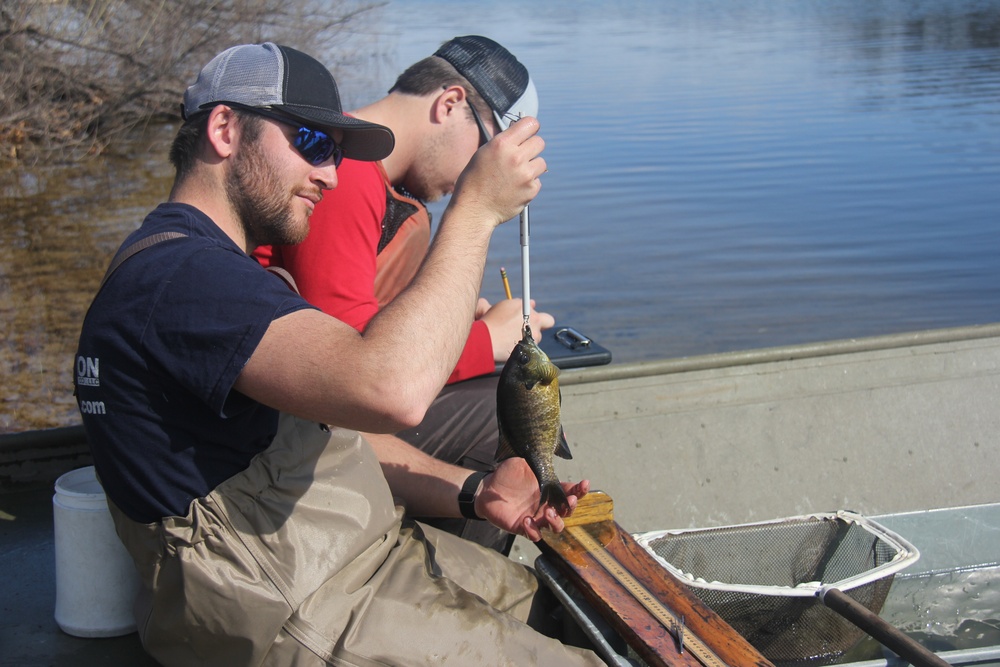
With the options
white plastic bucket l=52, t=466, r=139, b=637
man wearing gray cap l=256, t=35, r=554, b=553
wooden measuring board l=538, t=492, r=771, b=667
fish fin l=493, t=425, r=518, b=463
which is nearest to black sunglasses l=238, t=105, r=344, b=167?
man wearing gray cap l=256, t=35, r=554, b=553

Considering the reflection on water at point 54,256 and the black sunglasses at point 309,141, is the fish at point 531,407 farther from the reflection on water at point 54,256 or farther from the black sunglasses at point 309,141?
the reflection on water at point 54,256

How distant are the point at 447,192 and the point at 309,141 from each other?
1104 mm

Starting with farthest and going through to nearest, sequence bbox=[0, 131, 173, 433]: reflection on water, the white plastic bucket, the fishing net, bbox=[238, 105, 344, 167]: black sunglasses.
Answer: bbox=[0, 131, 173, 433]: reflection on water → the fishing net → the white plastic bucket → bbox=[238, 105, 344, 167]: black sunglasses

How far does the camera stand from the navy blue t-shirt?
2.21 m

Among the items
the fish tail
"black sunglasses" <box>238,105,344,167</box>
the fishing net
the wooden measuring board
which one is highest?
"black sunglasses" <box>238,105,344,167</box>

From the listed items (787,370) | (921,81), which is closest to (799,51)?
(921,81)

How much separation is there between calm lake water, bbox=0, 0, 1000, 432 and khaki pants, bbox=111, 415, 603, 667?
556 cm

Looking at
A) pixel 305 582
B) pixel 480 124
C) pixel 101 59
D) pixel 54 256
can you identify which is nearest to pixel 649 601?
pixel 305 582

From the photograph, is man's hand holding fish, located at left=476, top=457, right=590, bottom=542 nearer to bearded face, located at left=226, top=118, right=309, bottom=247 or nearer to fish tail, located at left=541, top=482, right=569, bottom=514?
fish tail, located at left=541, top=482, right=569, bottom=514

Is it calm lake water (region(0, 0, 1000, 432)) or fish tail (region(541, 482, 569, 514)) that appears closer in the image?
fish tail (region(541, 482, 569, 514))

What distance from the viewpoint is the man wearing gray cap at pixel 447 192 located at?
143 inches

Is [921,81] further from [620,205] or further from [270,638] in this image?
[270,638]

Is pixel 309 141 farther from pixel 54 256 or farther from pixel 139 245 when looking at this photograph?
pixel 54 256

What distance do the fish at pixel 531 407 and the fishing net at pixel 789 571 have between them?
2.72ft
